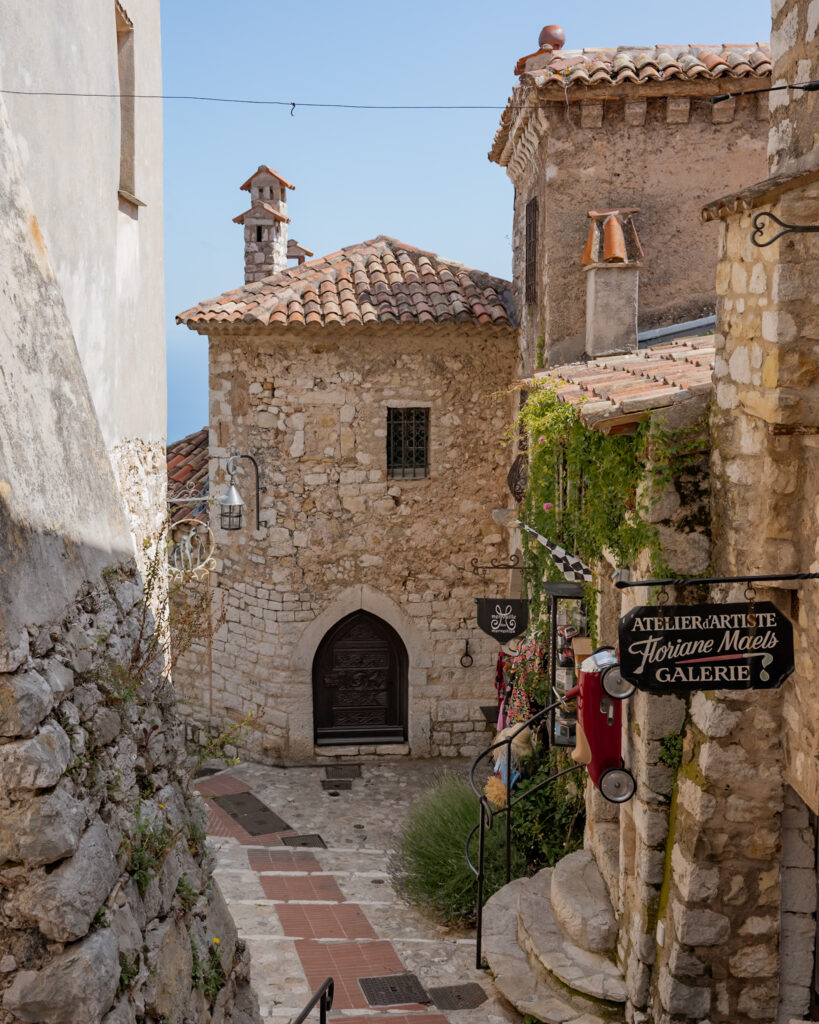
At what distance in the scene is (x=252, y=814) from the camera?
12.0 m

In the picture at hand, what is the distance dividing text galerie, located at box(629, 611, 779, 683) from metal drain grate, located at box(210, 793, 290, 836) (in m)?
7.88

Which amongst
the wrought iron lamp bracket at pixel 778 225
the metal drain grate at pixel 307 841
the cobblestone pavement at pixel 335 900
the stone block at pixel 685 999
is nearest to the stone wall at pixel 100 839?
the stone block at pixel 685 999

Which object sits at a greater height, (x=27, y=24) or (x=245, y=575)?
(x=27, y=24)

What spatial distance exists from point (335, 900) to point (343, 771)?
145 inches

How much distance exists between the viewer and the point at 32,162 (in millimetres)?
5582

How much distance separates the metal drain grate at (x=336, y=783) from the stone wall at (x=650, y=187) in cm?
587

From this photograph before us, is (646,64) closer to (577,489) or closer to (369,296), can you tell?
(369,296)

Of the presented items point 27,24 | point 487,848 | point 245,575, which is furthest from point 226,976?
point 245,575

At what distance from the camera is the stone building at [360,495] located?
1289cm

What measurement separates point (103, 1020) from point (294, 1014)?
4.89m

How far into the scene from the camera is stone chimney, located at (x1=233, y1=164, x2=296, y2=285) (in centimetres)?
1686

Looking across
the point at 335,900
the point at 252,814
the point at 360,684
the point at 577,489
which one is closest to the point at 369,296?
the point at 360,684

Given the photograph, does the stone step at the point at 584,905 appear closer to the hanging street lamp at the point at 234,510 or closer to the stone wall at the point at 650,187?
the stone wall at the point at 650,187

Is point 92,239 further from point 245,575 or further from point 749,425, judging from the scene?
point 245,575
